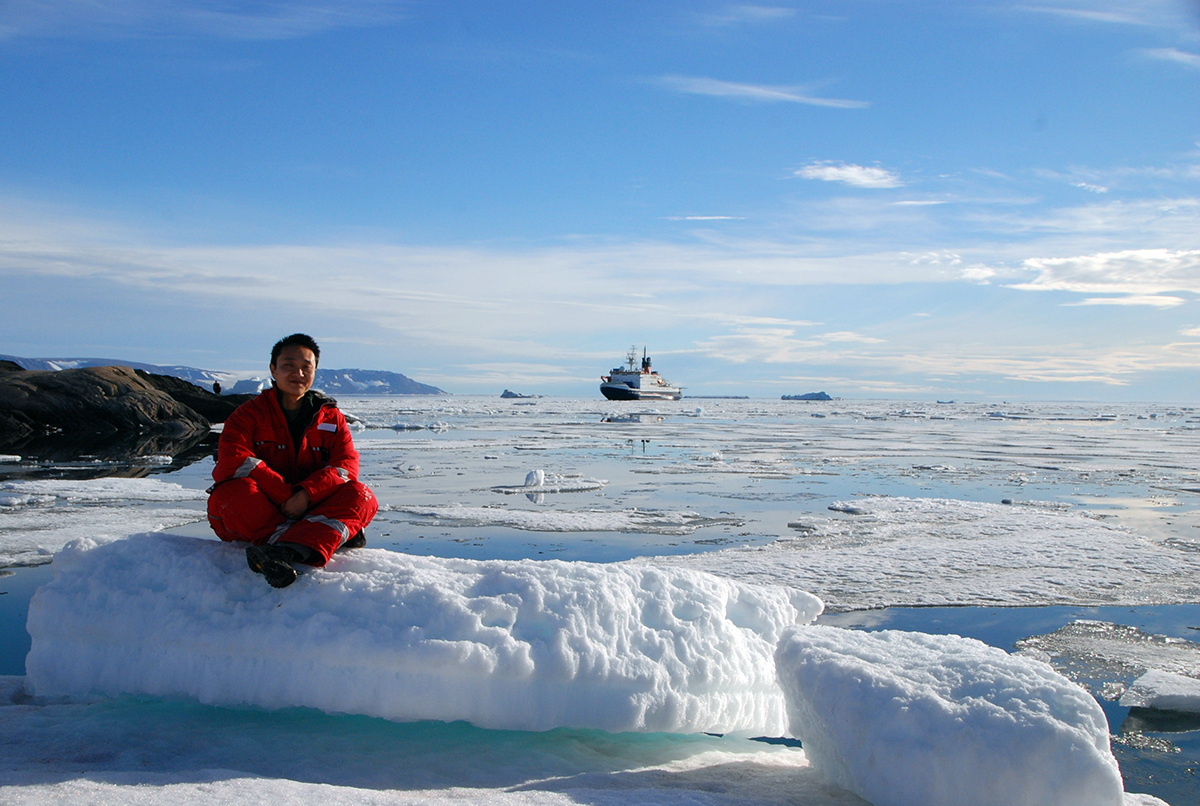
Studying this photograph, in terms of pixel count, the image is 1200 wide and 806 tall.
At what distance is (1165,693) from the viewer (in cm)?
337

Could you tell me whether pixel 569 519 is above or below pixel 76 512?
above

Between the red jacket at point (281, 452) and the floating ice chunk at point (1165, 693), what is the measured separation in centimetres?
347

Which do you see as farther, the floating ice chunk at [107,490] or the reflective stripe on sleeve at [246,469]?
the floating ice chunk at [107,490]

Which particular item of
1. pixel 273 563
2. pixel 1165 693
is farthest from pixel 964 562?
pixel 273 563

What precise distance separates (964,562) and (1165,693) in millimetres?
2744

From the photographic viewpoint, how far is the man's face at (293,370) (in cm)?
329

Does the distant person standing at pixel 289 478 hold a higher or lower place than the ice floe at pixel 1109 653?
higher

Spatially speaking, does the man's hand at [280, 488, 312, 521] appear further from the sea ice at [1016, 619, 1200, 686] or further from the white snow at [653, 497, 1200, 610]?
the sea ice at [1016, 619, 1200, 686]

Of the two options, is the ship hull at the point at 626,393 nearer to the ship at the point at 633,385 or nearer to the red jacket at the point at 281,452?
the ship at the point at 633,385

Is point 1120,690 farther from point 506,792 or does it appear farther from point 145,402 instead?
point 145,402

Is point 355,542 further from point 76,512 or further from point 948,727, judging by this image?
point 76,512

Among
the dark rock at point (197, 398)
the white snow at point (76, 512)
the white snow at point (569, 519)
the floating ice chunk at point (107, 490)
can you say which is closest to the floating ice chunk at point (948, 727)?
the white snow at point (569, 519)

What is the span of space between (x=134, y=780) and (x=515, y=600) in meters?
1.29

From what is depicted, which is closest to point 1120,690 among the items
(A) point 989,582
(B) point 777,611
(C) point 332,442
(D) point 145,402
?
(B) point 777,611
